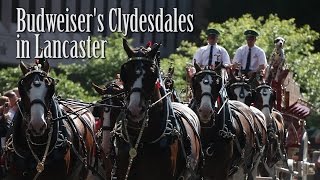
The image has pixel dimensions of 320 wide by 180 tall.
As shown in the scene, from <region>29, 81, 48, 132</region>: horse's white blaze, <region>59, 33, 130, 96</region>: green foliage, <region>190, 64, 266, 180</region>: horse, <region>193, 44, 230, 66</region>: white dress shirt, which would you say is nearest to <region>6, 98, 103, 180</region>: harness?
<region>29, 81, 48, 132</region>: horse's white blaze

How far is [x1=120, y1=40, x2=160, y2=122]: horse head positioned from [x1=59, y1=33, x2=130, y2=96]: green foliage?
2191 cm

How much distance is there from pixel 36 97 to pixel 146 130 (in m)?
1.22

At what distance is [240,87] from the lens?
17.8m

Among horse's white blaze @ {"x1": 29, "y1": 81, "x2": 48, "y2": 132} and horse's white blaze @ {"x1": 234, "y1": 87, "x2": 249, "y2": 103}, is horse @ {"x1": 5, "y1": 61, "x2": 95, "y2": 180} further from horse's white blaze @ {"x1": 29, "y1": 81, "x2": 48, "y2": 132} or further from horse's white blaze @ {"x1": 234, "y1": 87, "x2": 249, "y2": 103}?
horse's white blaze @ {"x1": 234, "y1": 87, "x2": 249, "y2": 103}

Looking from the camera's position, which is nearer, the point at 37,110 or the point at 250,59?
the point at 37,110

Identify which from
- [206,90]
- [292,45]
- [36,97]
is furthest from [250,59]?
[292,45]

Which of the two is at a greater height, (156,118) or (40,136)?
(156,118)

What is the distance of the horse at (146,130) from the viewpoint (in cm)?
1174

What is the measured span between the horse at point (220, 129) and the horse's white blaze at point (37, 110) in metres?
2.46

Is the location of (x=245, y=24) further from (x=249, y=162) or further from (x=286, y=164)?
(x=249, y=162)

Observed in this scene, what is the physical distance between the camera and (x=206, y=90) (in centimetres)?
1392

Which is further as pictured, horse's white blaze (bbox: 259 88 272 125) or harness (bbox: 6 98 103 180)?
horse's white blaze (bbox: 259 88 272 125)

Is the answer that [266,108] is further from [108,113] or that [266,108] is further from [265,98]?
[108,113]

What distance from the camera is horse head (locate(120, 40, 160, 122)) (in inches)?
456
